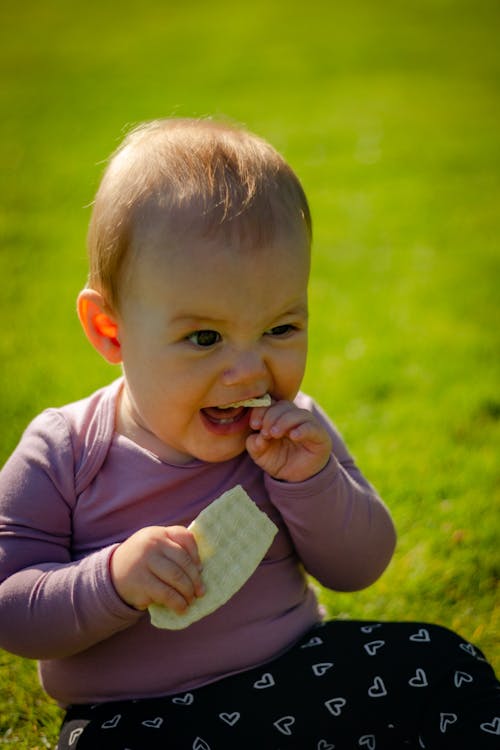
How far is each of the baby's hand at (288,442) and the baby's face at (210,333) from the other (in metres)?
0.05

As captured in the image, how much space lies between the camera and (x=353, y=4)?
16.8 m

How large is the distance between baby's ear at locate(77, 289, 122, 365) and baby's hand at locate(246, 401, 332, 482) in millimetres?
349

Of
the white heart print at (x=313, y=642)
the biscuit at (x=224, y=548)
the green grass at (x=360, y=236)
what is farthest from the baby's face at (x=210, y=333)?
the green grass at (x=360, y=236)

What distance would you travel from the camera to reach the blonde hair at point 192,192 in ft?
5.49

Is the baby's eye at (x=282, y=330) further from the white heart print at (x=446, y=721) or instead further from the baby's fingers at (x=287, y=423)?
the white heart print at (x=446, y=721)

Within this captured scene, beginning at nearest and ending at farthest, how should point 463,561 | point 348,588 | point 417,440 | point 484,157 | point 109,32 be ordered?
point 348,588 → point 463,561 → point 417,440 → point 484,157 → point 109,32

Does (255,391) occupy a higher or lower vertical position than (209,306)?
lower

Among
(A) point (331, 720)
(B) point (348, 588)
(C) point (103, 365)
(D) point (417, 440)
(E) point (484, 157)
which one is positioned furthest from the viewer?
(E) point (484, 157)

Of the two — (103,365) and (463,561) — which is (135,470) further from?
(103,365)

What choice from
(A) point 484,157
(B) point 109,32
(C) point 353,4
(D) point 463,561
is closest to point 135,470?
(D) point 463,561

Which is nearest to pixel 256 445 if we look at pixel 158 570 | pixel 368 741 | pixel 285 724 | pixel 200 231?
pixel 158 570

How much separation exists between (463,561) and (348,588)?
0.78 m

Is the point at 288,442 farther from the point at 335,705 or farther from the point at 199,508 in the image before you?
the point at 335,705

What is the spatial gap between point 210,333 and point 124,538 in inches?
19.0
